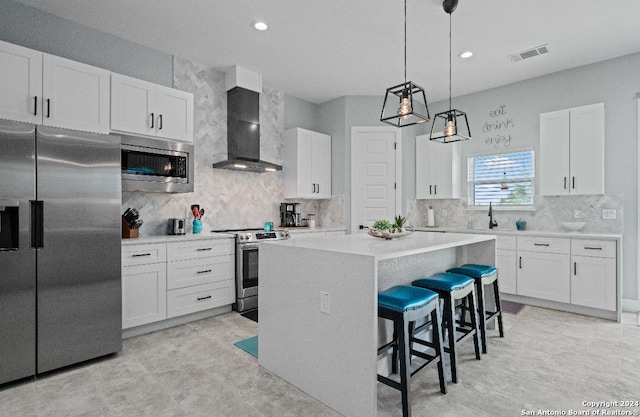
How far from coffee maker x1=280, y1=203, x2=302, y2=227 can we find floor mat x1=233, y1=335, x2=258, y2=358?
7.34 feet

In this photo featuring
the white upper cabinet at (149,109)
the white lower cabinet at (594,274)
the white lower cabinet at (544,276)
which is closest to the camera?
the white upper cabinet at (149,109)

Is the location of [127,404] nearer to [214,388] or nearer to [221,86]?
[214,388]

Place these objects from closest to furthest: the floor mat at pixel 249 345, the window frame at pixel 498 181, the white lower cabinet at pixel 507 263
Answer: the floor mat at pixel 249 345 → the white lower cabinet at pixel 507 263 → the window frame at pixel 498 181

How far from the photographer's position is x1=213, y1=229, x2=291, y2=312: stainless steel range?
4027mm

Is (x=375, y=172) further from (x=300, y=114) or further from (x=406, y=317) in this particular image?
(x=406, y=317)

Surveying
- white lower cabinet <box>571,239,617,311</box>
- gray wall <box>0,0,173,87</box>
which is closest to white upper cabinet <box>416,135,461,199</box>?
white lower cabinet <box>571,239,617,311</box>

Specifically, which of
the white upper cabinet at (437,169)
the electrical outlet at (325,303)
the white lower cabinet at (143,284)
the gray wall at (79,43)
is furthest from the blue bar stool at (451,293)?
the gray wall at (79,43)

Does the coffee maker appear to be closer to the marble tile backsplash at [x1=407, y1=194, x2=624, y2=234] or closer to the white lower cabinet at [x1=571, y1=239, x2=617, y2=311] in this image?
the marble tile backsplash at [x1=407, y1=194, x2=624, y2=234]

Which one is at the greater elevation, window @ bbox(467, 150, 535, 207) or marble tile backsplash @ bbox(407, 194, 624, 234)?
window @ bbox(467, 150, 535, 207)

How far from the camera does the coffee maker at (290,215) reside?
5230mm

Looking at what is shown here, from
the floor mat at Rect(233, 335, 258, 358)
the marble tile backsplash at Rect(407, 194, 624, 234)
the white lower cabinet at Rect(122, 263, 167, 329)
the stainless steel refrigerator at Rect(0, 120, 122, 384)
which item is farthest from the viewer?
the marble tile backsplash at Rect(407, 194, 624, 234)

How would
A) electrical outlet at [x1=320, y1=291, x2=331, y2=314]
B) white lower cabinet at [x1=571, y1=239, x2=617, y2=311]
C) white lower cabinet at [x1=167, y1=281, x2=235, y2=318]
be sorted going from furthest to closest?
1. white lower cabinet at [x1=571, y1=239, x2=617, y2=311]
2. white lower cabinet at [x1=167, y1=281, x2=235, y2=318]
3. electrical outlet at [x1=320, y1=291, x2=331, y2=314]

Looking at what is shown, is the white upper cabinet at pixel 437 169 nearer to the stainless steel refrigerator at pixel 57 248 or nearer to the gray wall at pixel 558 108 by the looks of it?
the gray wall at pixel 558 108

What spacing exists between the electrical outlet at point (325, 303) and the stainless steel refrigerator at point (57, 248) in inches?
71.6
